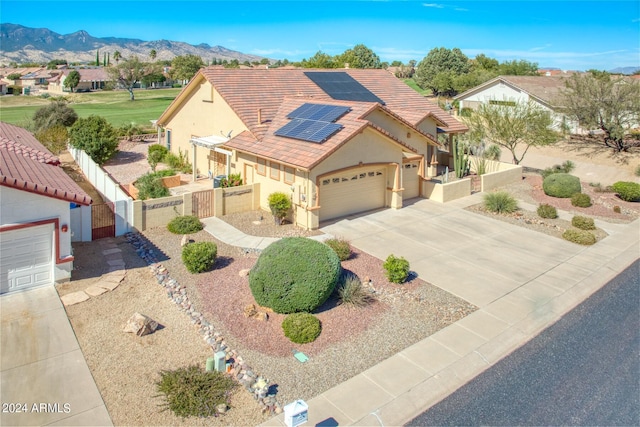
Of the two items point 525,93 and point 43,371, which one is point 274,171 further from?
point 525,93

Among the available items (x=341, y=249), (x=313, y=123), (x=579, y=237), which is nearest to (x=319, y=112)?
(x=313, y=123)

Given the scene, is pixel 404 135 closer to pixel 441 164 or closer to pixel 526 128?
pixel 441 164

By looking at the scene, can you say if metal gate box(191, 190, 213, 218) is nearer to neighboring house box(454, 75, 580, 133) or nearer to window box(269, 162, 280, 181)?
window box(269, 162, 280, 181)

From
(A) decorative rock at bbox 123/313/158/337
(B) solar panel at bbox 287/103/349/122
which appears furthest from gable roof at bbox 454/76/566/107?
(A) decorative rock at bbox 123/313/158/337

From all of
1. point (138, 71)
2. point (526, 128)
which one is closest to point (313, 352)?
point (526, 128)

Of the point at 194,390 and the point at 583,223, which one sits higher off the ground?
the point at 583,223

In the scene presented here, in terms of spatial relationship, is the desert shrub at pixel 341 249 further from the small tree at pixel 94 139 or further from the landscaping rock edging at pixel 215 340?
the small tree at pixel 94 139
